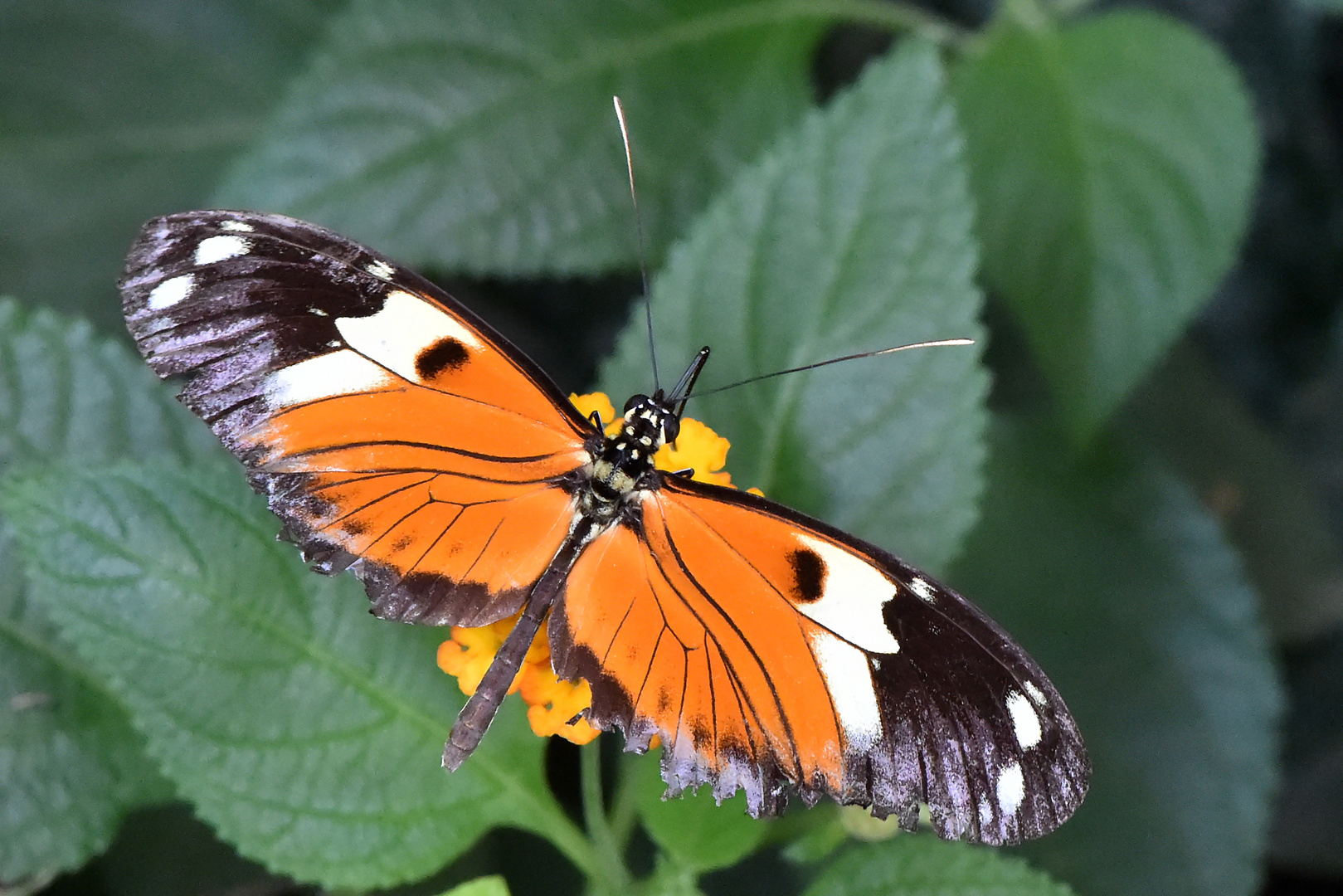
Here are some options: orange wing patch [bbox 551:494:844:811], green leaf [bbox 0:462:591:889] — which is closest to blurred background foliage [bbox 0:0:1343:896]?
green leaf [bbox 0:462:591:889]

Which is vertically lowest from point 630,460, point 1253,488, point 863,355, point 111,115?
point 630,460

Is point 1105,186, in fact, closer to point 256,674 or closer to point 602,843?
point 602,843

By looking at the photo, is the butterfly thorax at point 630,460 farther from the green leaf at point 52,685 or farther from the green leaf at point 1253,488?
the green leaf at point 1253,488

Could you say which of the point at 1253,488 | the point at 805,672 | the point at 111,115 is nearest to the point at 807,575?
the point at 805,672

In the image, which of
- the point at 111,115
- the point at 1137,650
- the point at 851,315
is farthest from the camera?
the point at 111,115

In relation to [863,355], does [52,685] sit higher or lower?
lower

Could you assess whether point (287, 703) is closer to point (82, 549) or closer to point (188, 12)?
point (82, 549)
